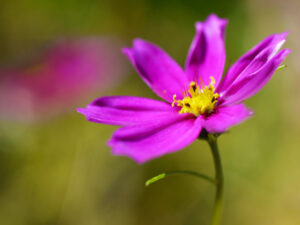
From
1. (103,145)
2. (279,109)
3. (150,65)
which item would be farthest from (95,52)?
(150,65)

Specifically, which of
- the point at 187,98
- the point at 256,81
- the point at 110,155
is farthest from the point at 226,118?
the point at 110,155

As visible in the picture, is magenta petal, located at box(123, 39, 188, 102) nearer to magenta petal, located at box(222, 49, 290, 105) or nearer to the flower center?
the flower center

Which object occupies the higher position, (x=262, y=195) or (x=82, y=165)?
(x=82, y=165)

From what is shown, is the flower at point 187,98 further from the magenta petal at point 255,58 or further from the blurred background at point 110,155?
the blurred background at point 110,155

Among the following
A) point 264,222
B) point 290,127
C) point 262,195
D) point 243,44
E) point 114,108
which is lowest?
point 264,222

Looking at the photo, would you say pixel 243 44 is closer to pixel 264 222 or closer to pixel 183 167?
pixel 183 167

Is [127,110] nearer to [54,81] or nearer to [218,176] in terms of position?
[218,176]
